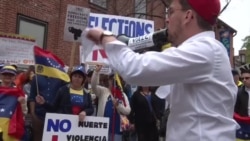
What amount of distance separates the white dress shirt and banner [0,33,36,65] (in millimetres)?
7244

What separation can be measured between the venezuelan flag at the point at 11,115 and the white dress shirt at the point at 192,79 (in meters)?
4.58

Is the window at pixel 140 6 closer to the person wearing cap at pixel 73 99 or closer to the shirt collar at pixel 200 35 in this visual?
the person wearing cap at pixel 73 99

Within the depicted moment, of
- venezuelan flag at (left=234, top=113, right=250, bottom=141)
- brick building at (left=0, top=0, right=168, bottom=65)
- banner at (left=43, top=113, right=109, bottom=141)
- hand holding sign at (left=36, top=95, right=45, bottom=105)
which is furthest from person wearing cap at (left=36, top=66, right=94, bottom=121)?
brick building at (left=0, top=0, right=168, bottom=65)

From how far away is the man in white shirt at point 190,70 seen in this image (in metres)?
2.12

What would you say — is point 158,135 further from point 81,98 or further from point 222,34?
point 222,34

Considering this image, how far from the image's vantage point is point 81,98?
23.1ft

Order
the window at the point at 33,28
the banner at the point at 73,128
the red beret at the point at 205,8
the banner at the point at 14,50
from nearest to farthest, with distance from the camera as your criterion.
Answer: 1. the red beret at the point at 205,8
2. the banner at the point at 73,128
3. the banner at the point at 14,50
4. the window at the point at 33,28

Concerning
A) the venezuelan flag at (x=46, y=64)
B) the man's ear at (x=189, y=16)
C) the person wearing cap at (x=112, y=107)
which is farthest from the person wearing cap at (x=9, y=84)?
the man's ear at (x=189, y=16)

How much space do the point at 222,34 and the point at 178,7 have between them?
78.2 ft

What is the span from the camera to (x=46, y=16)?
46.8 ft

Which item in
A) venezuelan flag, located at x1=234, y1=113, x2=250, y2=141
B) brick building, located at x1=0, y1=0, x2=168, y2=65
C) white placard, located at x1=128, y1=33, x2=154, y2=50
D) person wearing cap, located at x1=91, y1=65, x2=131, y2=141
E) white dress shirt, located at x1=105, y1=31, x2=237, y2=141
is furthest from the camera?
brick building, located at x1=0, y1=0, x2=168, y2=65

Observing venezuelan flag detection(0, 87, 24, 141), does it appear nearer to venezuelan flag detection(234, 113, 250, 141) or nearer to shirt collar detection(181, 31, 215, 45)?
venezuelan flag detection(234, 113, 250, 141)

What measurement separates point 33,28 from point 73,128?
25.7 ft

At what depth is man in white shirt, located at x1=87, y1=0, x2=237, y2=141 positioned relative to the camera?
2.12 meters
